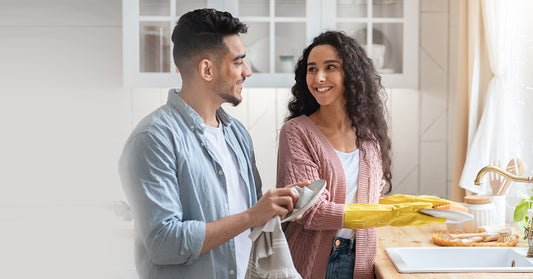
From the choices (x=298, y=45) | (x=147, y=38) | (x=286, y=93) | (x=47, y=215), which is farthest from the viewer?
(x=286, y=93)

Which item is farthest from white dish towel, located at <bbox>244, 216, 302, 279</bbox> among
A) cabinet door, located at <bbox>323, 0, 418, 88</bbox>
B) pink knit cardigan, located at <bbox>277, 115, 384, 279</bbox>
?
cabinet door, located at <bbox>323, 0, 418, 88</bbox>

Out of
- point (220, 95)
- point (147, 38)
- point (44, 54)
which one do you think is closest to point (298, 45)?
point (147, 38)

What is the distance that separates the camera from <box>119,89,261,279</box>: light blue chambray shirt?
0.69m

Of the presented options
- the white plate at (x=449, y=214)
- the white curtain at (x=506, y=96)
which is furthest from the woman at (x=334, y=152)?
the white curtain at (x=506, y=96)

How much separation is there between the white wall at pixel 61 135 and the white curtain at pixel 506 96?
1.78 meters

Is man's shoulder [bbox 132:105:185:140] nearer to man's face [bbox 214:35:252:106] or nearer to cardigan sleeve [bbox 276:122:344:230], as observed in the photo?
man's face [bbox 214:35:252:106]

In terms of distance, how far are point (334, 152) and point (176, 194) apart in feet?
2.06

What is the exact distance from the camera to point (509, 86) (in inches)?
72.8

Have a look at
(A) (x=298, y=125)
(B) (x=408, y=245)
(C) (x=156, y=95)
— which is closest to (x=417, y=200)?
(A) (x=298, y=125)

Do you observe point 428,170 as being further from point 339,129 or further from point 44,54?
point 44,54

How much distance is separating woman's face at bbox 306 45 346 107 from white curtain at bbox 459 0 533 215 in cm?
82

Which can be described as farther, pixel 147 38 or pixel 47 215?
pixel 147 38

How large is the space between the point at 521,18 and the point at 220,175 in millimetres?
1425

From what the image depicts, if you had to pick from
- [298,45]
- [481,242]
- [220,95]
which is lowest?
[481,242]
